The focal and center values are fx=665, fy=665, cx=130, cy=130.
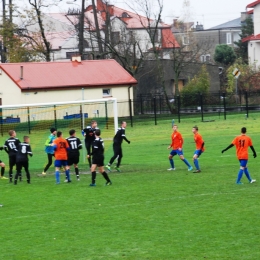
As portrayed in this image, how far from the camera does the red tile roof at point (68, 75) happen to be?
168ft

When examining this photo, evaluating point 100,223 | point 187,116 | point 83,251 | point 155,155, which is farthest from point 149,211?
point 187,116

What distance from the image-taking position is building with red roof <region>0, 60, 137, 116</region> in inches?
1993

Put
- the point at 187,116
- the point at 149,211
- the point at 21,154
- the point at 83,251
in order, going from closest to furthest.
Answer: the point at 83,251 < the point at 149,211 < the point at 21,154 < the point at 187,116

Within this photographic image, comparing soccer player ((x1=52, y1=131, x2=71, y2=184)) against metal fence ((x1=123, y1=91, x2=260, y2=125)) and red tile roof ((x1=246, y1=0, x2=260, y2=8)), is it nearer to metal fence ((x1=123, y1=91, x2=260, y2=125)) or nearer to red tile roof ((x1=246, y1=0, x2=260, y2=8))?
metal fence ((x1=123, y1=91, x2=260, y2=125))

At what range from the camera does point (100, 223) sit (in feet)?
47.8

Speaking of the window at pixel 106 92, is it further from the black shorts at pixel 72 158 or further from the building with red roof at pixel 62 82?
the black shorts at pixel 72 158

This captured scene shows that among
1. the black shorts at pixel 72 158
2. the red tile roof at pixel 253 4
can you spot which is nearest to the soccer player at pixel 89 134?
the black shorts at pixel 72 158

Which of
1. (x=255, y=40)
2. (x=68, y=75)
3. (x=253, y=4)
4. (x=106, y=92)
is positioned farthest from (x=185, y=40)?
(x=68, y=75)

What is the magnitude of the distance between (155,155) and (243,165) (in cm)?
1123

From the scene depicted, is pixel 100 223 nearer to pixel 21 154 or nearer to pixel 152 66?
pixel 21 154

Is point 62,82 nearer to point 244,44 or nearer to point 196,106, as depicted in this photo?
point 196,106

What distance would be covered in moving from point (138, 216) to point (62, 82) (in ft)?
124

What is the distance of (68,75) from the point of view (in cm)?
5344

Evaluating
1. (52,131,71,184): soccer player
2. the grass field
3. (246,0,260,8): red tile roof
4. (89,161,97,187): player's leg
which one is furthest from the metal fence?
(89,161,97,187): player's leg
